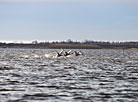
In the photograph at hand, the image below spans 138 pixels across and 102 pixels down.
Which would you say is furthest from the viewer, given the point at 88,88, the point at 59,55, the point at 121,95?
the point at 59,55

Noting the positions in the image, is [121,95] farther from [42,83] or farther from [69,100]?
[42,83]

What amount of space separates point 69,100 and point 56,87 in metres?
4.67

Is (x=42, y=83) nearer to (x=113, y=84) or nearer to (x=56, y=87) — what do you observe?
(x=56, y=87)

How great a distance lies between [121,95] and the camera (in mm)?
22828

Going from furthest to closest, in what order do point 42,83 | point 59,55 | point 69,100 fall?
point 59,55, point 42,83, point 69,100

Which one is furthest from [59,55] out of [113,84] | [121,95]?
[121,95]

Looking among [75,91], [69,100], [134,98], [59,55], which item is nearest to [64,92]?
[75,91]

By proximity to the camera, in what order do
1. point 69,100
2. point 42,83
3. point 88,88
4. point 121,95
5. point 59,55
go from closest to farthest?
point 69,100, point 121,95, point 88,88, point 42,83, point 59,55

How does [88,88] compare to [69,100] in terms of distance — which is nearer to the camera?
[69,100]

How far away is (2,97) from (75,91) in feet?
15.1

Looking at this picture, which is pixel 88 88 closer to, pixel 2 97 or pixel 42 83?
pixel 42 83

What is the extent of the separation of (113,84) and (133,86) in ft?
5.15

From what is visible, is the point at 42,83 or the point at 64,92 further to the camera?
the point at 42,83

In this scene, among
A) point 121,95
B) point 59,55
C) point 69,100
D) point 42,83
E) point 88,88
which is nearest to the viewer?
point 69,100
